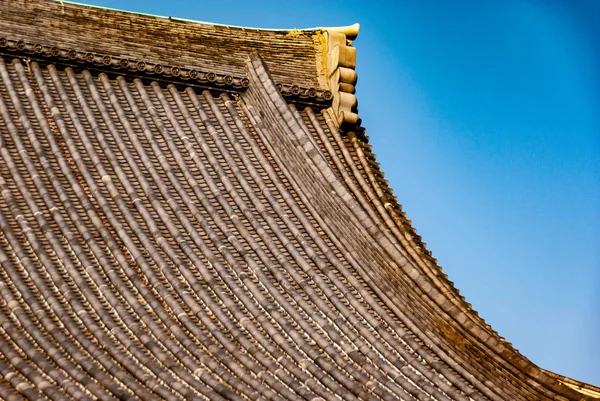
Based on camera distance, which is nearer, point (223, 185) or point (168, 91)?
point (223, 185)

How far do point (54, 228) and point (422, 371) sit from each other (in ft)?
12.0

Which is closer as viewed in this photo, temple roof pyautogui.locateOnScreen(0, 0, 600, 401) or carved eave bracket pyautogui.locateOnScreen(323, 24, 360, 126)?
temple roof pyautogui.locateOnScreen(0, 0, 600, 401)

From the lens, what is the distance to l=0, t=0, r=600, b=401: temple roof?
27.9 ft

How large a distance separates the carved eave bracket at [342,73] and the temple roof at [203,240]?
3 cm

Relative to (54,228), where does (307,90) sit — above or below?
above

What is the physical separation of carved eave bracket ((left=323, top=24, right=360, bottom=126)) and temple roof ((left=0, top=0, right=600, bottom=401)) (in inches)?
1.1

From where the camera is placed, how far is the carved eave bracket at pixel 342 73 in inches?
489

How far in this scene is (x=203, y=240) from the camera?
1001 cm

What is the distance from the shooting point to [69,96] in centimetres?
1127

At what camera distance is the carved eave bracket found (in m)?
12.4

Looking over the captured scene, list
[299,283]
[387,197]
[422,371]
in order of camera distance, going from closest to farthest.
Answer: [422,371] → [299,283] → [387,197]

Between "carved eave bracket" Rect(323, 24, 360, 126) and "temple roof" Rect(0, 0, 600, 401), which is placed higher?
"carved eave bracket" Rect(323, 24, 360, 126)

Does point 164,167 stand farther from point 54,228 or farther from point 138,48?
point 138,48

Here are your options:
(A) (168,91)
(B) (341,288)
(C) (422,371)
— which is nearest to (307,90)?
(A) (168,91)
